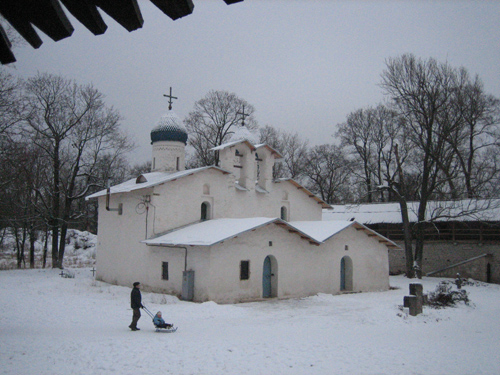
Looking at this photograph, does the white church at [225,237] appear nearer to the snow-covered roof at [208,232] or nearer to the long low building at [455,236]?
the snow-covered roof at [208,232]

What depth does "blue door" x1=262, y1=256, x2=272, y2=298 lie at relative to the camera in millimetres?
20297

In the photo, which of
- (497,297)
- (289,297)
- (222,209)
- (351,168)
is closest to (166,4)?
(289,297)

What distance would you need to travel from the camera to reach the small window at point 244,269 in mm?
19203

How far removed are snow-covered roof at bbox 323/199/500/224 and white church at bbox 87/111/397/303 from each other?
654 centimetres

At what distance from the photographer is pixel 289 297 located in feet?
67.5

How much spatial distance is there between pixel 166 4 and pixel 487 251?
31426 millimetres

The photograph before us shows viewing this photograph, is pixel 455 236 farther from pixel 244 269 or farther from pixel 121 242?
pixel 121 242

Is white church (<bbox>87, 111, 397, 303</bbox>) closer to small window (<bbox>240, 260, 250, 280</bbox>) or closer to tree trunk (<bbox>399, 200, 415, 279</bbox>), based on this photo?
small window (<bbox>240, 260, 250, 280</bbox>)

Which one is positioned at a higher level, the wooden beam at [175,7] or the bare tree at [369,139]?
the bare tree at [369,139]

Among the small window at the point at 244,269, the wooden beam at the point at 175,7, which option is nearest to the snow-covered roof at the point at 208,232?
the small window at the point at 244,269

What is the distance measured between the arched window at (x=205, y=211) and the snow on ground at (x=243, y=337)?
17.7 feet

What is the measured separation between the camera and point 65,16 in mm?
3340

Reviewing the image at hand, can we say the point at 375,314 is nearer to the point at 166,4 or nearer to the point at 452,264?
the point at 166,4

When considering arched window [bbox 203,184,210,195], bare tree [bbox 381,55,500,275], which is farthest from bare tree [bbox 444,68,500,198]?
arched window [bbox 203,184,210,195]
